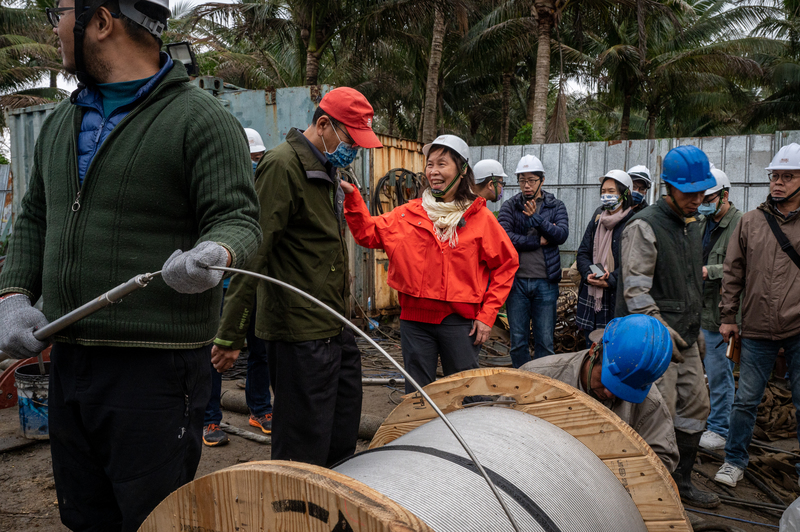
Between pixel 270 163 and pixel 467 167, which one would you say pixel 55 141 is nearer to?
pixel 270 163

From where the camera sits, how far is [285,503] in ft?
3.70

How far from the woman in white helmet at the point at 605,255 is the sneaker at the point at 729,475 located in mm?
1479

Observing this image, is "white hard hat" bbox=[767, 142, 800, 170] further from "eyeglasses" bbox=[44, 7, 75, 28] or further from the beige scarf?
"eyeglasses" bbox=[44, 7, 75, 28]

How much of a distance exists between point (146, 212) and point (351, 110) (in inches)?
59.5

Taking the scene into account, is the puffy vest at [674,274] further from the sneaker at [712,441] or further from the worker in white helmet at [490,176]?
the worker in white helmet at [490,176]

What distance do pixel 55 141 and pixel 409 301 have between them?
226cm

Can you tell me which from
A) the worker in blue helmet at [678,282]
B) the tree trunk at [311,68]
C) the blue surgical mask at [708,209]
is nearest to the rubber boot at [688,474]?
the worker in blue helmet at [678,282]

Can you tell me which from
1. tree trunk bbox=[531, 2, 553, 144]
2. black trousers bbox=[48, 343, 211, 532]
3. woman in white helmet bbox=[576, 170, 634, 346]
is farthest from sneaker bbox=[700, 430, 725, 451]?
tree trunk bbox=[531, 2, 553, 144]

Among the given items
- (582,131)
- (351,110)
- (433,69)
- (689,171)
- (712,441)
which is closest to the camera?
(351,110)

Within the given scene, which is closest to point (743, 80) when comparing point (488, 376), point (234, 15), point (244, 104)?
point (234, 15)

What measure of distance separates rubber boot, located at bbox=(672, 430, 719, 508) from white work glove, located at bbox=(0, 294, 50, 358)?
3.44 m

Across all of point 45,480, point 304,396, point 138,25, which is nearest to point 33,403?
point 45,480

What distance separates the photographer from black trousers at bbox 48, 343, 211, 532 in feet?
5.56

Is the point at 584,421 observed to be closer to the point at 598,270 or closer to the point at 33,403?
the point at 598,270
